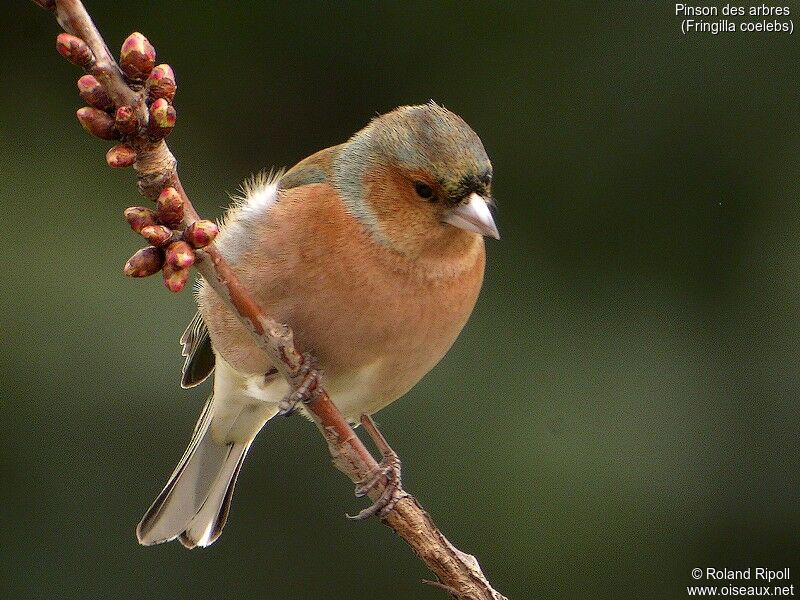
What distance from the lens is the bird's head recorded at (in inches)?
96.2

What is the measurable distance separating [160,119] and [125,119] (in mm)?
48

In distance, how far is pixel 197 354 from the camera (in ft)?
9.88

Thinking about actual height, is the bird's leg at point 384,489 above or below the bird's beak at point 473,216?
below

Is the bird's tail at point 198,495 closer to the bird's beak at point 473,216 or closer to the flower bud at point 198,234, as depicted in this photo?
the bird's beak at point 473,216

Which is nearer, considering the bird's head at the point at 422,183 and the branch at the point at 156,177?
the branch at the point at 156,177

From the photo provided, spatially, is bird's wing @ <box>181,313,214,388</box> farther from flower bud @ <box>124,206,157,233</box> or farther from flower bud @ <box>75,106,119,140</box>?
flower bud @ <box>75,106,119,140</box>

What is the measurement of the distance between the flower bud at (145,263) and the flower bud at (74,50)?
297mm

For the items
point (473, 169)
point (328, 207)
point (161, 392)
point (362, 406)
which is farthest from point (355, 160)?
point (161, 392)

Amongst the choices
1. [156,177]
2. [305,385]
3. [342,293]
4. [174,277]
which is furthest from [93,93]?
[342,293]

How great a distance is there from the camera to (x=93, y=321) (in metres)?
3.60

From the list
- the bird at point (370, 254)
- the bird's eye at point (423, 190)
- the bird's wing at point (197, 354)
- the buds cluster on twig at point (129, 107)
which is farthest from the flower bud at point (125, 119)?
the bird's wing at point (197, 354)

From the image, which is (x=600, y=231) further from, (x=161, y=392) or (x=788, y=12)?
(x=161, y=392)

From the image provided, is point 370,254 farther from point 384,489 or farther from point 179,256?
point 179,256

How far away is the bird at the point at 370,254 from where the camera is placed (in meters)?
2.48
